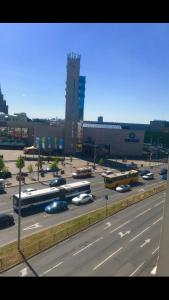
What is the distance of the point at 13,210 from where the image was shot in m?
24.1

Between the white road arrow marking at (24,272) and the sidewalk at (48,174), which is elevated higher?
the sidewalk at (48,174)

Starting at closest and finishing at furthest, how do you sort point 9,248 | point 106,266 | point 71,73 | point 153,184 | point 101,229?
point 106,266 → point 9,248 → point 101,229 → point 153,184 → point 71,73

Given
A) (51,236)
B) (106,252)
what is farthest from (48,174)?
(106,252)

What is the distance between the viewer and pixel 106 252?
16312mm

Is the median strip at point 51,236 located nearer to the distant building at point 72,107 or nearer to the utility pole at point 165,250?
the utility pole at point 165,250

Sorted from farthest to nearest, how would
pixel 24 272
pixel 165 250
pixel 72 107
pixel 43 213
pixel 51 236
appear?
1. pixel 72 107
2. pixel 43 213
3. pixel 51 236
4. pixel 24 272
5. pixel 165 250

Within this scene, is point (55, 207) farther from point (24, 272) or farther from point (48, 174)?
point (48, 174)

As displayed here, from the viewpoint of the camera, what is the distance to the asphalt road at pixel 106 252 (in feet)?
46.1

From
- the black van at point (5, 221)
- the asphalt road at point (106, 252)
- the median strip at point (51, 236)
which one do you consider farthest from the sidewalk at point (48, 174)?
the asphalt road at point (106, 252)

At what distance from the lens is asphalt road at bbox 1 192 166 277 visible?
46.1 ft
